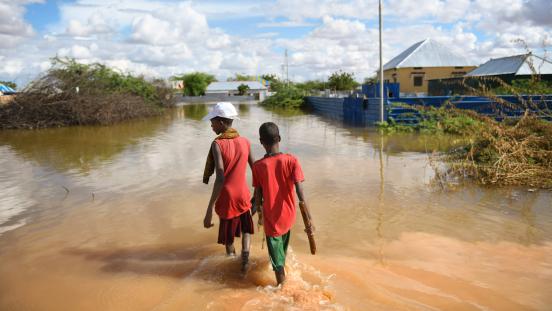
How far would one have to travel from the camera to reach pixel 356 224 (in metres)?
5.36

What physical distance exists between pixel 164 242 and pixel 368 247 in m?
2.28

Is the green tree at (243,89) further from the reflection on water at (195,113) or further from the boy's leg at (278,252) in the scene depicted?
the boy's leg at (278,252)

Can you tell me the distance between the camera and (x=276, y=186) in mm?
3279

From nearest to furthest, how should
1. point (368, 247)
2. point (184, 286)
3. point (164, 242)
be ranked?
point (184, 286)
point (368, 247)
point (164, 242)

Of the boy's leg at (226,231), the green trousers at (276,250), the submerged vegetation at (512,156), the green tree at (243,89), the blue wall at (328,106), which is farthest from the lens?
the green tree at (243,89)

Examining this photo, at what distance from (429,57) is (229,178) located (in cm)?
3816

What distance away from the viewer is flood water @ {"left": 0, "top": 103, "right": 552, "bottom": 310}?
3535 mm

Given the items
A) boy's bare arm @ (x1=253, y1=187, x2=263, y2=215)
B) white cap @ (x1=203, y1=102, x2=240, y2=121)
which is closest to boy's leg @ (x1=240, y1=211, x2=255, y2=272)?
boy's bare arm @ (x1=253, y1=187, x2=263, y2=215)

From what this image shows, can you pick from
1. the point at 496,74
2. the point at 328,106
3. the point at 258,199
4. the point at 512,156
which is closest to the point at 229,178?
the point at 258,199

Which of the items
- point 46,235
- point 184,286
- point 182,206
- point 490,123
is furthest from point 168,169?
point 490,123

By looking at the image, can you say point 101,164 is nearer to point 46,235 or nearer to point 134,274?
point 46,235

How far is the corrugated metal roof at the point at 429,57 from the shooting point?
37.5 m

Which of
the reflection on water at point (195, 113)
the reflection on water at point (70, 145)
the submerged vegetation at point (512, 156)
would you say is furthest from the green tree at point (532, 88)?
the reflection on water at point (195, 113)

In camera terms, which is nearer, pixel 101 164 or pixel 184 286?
pixel 184 286
